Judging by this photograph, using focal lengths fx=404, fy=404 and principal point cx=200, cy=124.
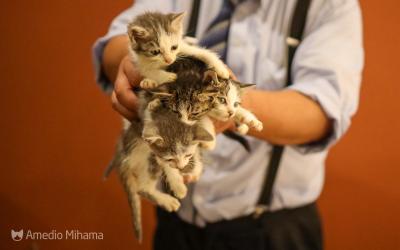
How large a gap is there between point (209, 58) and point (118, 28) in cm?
41

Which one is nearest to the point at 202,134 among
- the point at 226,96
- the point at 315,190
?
the point at 226,96

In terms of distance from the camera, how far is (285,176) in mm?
762

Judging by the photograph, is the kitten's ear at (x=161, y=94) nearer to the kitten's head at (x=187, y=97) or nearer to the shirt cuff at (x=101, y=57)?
the kitten's head at (x=187, y=97)

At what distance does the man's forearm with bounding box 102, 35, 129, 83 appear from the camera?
0.68 meters

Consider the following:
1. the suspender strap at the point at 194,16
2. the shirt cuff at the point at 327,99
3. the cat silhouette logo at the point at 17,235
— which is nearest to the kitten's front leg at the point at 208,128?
the shirt cuff at the point at 327,99

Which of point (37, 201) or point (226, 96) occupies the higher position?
point (226, 96)

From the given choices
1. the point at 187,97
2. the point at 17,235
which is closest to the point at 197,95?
the point at 187,97

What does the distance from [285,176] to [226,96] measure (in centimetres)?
42

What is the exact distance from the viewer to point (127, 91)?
17.8 inches

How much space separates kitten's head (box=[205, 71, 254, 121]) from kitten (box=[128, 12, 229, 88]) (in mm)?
14

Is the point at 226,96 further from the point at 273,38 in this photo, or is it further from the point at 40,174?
the point at 40,174

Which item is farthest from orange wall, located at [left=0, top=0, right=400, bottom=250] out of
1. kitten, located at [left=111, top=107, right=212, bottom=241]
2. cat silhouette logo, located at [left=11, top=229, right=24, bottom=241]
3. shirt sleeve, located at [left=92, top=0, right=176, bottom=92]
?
kitten, located at [left=111, top=107, right=212, bottom=241]

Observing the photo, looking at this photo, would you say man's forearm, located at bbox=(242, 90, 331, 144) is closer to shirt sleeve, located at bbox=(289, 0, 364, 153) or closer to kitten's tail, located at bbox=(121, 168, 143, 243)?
shirt sleeve, located at bbox=(289, 0, 364, 153)

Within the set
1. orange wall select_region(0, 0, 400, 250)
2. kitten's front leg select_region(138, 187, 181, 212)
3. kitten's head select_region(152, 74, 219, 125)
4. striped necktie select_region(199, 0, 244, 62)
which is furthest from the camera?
orange wall select_region(0, 0, 400, 250)
